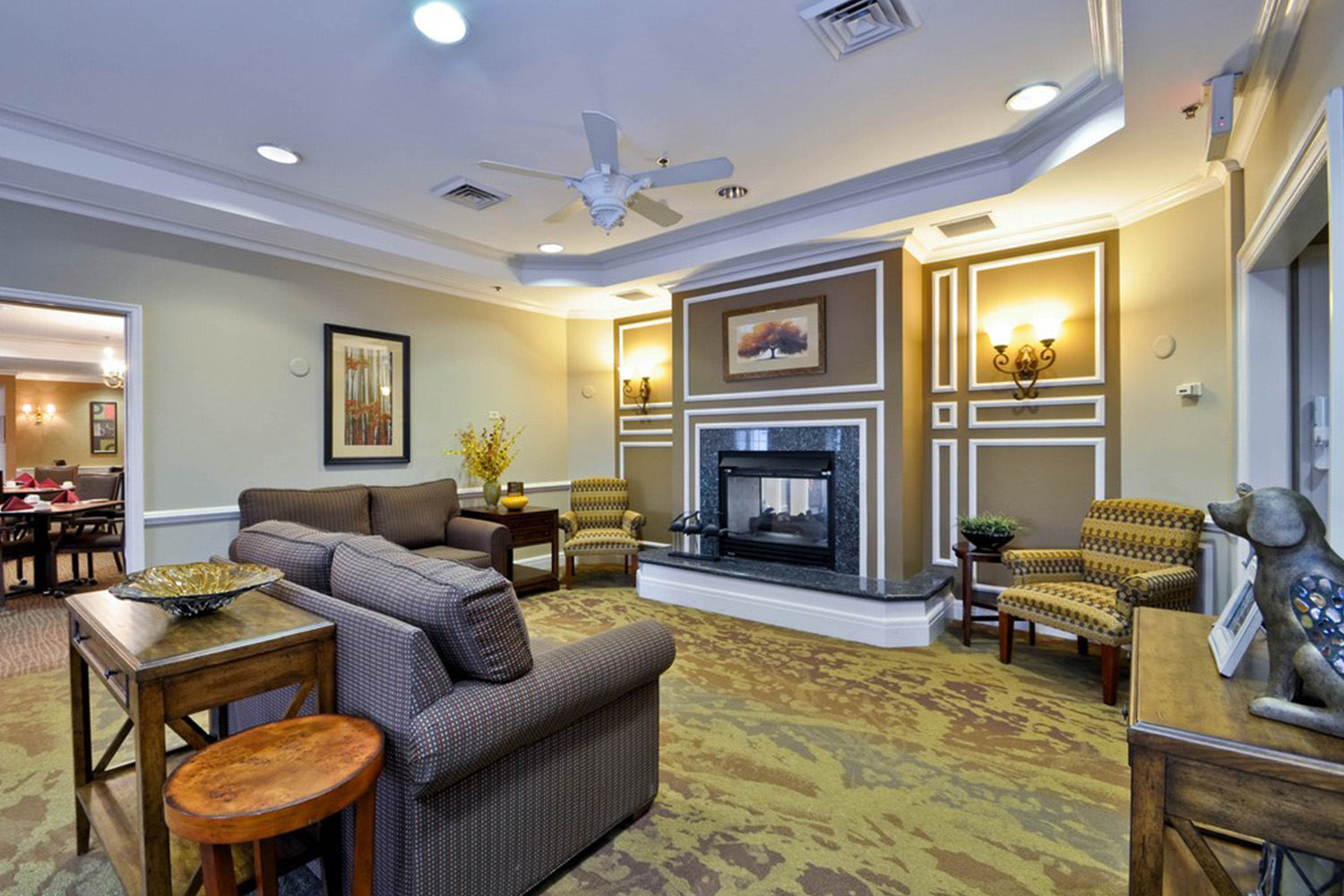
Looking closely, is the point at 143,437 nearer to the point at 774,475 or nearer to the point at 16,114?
the point at 16,114

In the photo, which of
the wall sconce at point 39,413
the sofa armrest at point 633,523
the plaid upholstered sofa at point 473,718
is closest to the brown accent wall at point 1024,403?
the sofa armrest at point 633,523

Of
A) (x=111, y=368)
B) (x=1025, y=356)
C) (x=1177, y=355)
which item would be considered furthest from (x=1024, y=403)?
(x=111, y=368)

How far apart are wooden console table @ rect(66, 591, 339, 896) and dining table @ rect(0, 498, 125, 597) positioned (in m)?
4.28

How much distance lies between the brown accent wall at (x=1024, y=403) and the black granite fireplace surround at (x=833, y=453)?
1.89 ft

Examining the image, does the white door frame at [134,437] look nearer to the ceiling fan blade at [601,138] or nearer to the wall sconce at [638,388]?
the ceiling fan blade at [601,138]

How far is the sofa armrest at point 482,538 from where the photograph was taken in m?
4.51

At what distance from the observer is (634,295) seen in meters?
5.54

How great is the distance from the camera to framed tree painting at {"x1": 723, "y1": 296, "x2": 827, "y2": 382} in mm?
4430

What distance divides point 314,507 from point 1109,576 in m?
4.90

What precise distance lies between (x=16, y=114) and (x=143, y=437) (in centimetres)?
170

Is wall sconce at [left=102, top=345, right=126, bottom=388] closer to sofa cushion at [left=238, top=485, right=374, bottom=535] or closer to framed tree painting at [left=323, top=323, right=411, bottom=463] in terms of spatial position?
framed tree painting at [left=323, top=323, right=411, bottom=463]

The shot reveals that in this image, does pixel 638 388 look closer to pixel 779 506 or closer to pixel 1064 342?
pixel 779 506

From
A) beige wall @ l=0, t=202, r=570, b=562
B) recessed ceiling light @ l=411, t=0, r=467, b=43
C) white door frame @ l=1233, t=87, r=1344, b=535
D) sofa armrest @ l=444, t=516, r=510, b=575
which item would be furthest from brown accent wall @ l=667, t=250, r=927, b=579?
recessed ceiling light @ l=411, t=0, r=467, b=43

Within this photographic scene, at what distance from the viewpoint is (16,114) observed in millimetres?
2879
